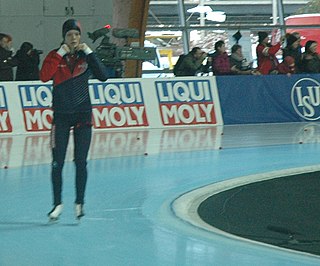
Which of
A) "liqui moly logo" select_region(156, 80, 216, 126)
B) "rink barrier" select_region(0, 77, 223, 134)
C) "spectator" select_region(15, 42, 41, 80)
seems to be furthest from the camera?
"spectator" select_region(15, 42, 41, 80)

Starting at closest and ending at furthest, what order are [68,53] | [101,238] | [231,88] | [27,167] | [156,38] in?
[101,238] → [68,53] → [27,167] → [231,88] → [156,38]

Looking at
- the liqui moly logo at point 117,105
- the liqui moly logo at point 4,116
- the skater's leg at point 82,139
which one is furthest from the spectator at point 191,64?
the skater's leg at point 82,139

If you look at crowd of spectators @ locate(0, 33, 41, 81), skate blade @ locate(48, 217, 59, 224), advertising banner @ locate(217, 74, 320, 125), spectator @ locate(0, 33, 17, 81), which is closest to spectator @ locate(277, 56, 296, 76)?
advertising banner @ locate(217, 74, 320, 125)

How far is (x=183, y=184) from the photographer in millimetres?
11789

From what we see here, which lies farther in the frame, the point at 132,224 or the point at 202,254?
the point at 132,224

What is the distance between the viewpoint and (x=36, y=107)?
62.9ft

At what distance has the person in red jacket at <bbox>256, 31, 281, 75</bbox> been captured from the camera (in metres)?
22.4

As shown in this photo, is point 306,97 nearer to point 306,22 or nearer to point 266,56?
point 266,56

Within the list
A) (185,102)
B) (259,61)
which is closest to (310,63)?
(259,61)

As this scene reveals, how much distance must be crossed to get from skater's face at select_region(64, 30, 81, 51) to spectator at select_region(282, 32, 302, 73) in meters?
14.8

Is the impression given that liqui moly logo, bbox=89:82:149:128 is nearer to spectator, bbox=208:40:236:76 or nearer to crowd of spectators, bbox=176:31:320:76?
crowd of spectators, bbox=176:31:320:76

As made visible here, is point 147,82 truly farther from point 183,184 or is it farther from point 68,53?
point 68,53

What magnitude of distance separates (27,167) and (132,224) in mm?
4782

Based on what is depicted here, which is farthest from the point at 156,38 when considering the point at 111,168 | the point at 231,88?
the point at 111,168
